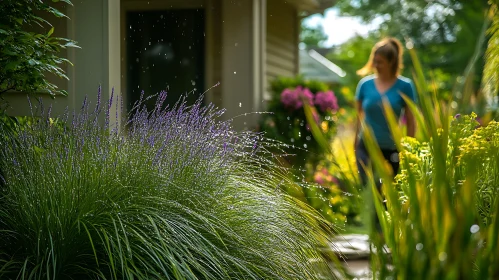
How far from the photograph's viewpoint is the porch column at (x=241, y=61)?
25.9ft

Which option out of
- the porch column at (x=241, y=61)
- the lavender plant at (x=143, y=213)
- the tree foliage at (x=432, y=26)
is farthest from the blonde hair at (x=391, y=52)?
the tree foliage at (x=432, y=26)

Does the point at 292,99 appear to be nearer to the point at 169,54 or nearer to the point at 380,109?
the point at 169,54

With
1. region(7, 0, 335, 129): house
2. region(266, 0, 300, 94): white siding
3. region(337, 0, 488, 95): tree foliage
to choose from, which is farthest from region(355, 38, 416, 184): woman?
region(337, 0, 488, 95): tree foliage

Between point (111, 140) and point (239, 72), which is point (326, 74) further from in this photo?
point (111, 140)

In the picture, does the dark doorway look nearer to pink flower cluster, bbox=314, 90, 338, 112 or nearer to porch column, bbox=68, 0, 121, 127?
pink flower cluster, bbox=314, 90, 338, 112

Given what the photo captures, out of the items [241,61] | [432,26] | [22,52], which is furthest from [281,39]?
[432,26]

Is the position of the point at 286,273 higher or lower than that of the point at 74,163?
lower

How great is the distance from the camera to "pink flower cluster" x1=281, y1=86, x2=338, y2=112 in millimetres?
8297

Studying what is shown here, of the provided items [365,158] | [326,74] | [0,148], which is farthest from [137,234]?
[326,74]

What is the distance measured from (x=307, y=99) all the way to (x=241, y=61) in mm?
937

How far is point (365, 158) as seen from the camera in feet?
18.0

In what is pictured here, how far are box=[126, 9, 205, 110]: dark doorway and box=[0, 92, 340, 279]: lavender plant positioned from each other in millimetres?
5194

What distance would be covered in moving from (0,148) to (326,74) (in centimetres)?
2513

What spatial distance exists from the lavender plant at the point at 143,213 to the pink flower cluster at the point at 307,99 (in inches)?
191
